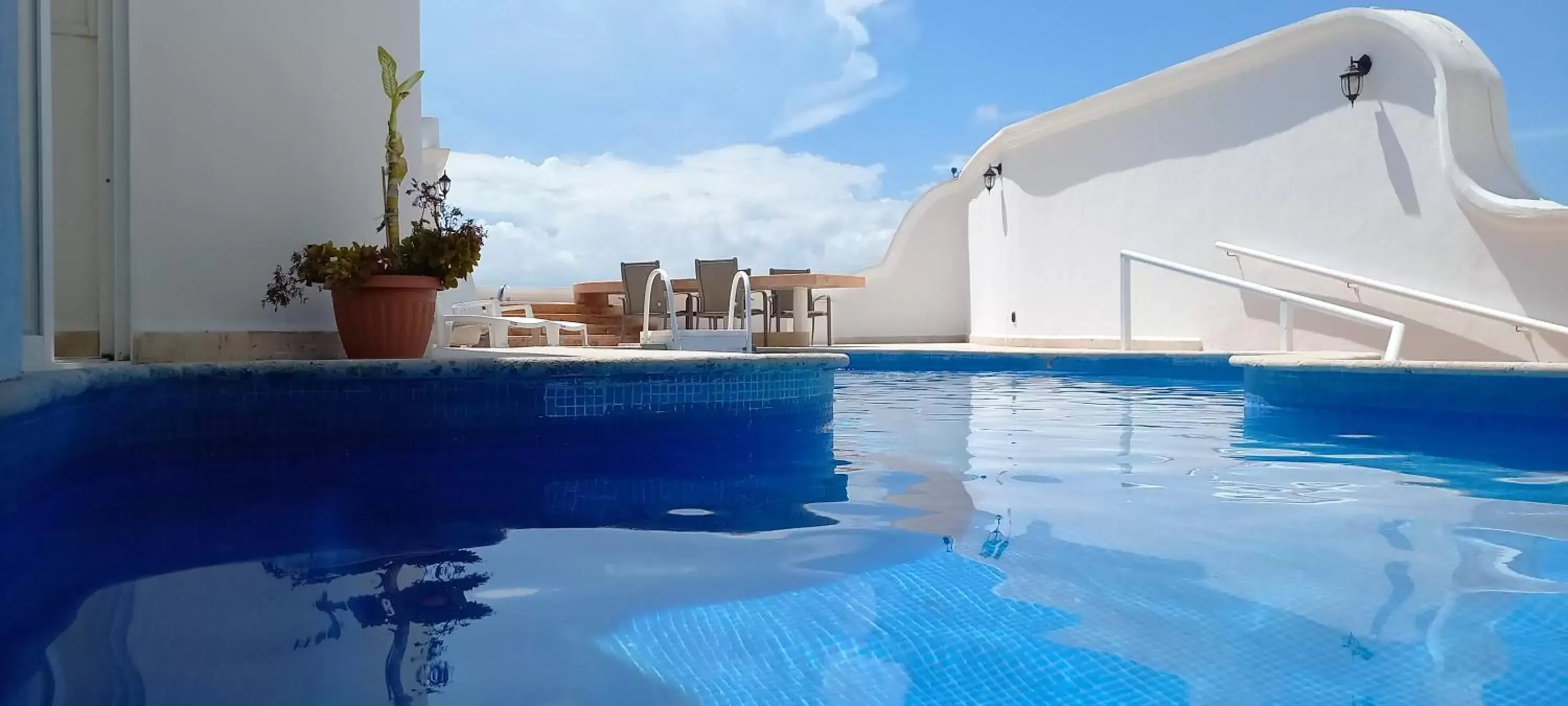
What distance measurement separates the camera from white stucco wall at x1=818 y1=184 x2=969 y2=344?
12828 millimetres

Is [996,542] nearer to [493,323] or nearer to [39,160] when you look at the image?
[39,160]

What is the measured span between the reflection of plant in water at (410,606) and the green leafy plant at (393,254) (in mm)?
1684

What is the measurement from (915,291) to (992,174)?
8.10ft

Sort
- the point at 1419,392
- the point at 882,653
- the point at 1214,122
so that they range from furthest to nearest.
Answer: the point at 1214,122 → the point at 1419,392 → the point at 882,653

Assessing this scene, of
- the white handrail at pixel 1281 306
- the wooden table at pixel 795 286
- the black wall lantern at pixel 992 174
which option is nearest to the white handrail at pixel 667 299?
the wooden table at pixel 795 286

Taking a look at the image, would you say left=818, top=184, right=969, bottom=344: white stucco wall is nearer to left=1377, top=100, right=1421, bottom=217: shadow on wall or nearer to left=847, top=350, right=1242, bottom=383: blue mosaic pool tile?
left=847, top=350, right=1242, bottom=383: blue mosaic pool tile

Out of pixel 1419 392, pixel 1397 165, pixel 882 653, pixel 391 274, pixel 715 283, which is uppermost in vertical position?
pixel 1397 165

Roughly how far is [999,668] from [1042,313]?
8730 mm

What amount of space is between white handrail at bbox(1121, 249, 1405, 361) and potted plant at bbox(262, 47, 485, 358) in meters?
4.37

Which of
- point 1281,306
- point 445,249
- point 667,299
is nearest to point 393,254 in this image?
point 445,249

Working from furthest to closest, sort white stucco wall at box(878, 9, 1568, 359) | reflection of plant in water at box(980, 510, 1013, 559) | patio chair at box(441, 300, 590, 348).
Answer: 1. white stucco wall at box(878, 9, 1568, 359)
2. patio chair at box(441, 300, 590, 348)
3. reflection of plant in water at box(980, 510, 1013, 559)

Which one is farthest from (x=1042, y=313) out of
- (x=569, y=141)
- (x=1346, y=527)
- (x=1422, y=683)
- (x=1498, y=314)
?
(x=569, y=141)

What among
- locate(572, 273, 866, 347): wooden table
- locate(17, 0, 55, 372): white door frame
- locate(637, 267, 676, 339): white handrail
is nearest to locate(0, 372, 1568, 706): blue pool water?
locate(17, 0, 55, 372): white door frame

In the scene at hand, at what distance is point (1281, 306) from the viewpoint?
7.49 meters
